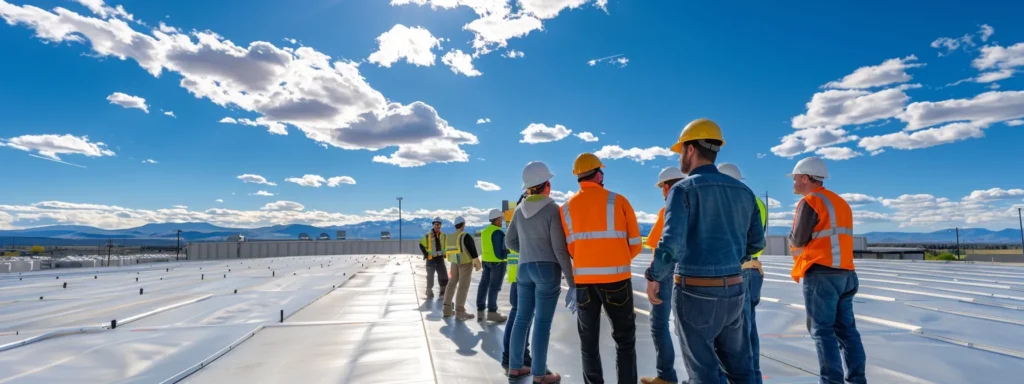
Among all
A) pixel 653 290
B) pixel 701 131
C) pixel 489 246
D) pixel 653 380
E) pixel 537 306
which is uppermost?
pixel 701 131

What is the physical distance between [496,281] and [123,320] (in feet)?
18.4

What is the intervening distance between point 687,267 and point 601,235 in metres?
0.79

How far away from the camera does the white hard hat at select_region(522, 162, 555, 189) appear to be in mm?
4297

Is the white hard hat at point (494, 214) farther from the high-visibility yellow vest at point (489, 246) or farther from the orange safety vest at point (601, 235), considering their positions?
the orange safety vest at point (601, 235)

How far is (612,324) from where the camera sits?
3574 millimetres

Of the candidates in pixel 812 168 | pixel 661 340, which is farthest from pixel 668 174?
pixel 661 340

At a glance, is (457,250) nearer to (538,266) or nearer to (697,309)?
(538,266)

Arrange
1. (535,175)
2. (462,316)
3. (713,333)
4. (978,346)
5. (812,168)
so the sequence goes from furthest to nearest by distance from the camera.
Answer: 1. (462,316)
2. (978,346)
3. (535,175)
4. (812,168)
5. (713,333)

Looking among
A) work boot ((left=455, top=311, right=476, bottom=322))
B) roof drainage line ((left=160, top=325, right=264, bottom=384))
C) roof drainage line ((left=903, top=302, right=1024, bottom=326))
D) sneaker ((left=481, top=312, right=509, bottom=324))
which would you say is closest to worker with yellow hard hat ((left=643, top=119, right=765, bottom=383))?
roof drainage line ((left=160, top=325, right=264, bottom=384))

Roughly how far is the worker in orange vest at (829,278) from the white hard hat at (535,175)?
6.63 ft

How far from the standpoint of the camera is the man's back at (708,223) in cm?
284

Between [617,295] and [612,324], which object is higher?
[617,295]

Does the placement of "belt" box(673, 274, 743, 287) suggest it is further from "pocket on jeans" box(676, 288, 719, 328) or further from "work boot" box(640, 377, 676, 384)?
"work boot" box(640, 377, 676, 384)

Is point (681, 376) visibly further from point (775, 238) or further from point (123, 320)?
point (775, 238)
